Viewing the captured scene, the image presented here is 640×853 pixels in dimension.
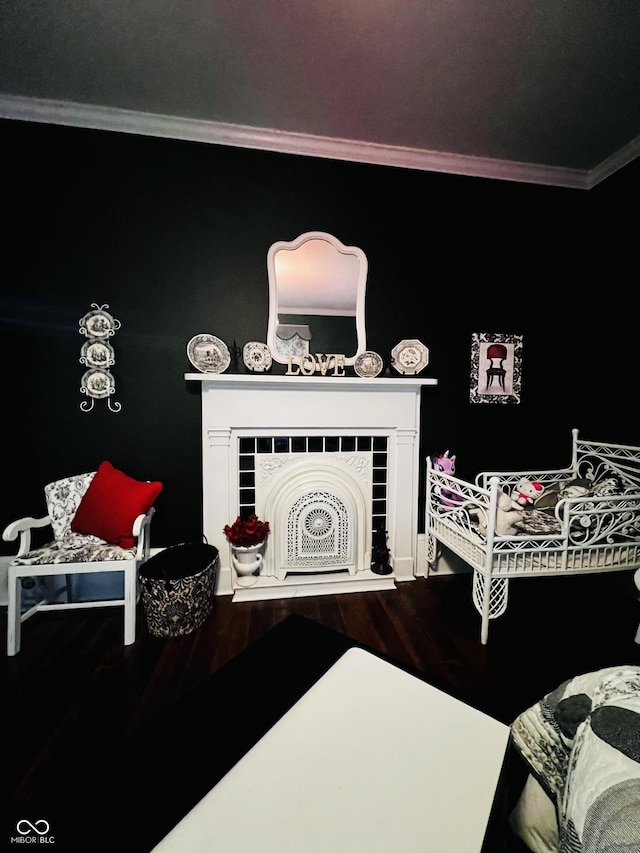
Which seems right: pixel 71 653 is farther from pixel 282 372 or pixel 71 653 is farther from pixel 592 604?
pixel 592 604

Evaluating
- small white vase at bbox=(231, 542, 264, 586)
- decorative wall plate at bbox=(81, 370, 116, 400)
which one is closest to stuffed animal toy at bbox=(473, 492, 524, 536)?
small white vase at bbox=(231, 542, 264, 586)

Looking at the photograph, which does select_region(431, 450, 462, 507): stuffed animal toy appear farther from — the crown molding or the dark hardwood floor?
the crown molding

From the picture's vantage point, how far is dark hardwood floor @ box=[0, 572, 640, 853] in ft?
4.28

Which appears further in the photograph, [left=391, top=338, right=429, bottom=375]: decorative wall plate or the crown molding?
[left=391, top=338, right=429, bottom=375]: decorative wall plate

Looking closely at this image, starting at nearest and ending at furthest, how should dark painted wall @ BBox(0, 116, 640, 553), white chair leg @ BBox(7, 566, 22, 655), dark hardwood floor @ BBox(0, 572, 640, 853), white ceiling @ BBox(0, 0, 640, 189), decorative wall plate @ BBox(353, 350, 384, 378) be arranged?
dark hardwood floor @ BBox(0, 572, 640, 853)
white ceiling @ BBox(0, 0, 640, 189)
white chair leg @ BBox(7, 566, 22, 655)
dark painted wall @ BBox(0, 116, 640, 553)
decorative wall plate @ BBox(353, 350, 384, 378)

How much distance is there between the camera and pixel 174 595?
182 cm

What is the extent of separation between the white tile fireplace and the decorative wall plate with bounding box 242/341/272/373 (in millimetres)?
124

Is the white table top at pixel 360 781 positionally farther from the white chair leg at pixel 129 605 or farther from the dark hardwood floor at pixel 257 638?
the white chair leg at pixel 129 605

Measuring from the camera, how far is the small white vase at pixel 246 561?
87.0 inches

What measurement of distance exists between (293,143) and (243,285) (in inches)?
38.9

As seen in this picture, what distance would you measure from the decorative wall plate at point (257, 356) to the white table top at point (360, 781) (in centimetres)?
179

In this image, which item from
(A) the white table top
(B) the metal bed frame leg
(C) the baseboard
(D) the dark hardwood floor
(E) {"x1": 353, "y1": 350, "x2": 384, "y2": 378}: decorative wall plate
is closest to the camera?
(A) the white table top

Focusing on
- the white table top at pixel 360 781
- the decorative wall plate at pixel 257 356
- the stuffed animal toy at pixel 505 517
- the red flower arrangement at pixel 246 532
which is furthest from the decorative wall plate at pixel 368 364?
the white table top at pixel 360 781

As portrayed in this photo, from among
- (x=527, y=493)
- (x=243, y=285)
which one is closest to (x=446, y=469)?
(x=527, y=493)
